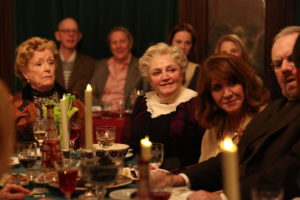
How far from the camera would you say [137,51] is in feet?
21.2

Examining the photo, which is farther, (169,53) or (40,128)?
(169,53)

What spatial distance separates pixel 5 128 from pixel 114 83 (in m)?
4.57

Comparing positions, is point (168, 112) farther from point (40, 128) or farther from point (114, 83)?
point (114, 83)

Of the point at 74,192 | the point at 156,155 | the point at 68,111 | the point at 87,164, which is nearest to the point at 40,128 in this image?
the point at 68,111

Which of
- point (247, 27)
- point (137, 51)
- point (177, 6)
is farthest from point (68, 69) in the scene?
point (247, 27)

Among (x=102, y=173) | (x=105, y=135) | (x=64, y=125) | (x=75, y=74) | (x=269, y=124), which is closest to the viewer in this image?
(x=102, y=173)

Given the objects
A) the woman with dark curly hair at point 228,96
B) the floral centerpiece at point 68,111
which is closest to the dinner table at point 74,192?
the floral centerpiece at point 68,111

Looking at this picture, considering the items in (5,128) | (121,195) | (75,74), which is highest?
(75,74)

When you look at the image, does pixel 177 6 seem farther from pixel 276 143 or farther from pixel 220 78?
pixel 276 143

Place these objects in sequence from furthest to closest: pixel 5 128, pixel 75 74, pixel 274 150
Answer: pixel 75 74 → pixel 274 150 → pixel 5 128

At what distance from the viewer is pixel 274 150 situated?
7.37 feet

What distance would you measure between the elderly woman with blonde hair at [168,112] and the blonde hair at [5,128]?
6.02 ft

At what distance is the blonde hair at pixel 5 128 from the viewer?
135 centimetres

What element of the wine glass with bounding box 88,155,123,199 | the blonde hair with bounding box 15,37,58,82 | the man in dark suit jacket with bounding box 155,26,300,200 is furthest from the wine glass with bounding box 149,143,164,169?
the blonde hair with bounding box 15,37,58,82
